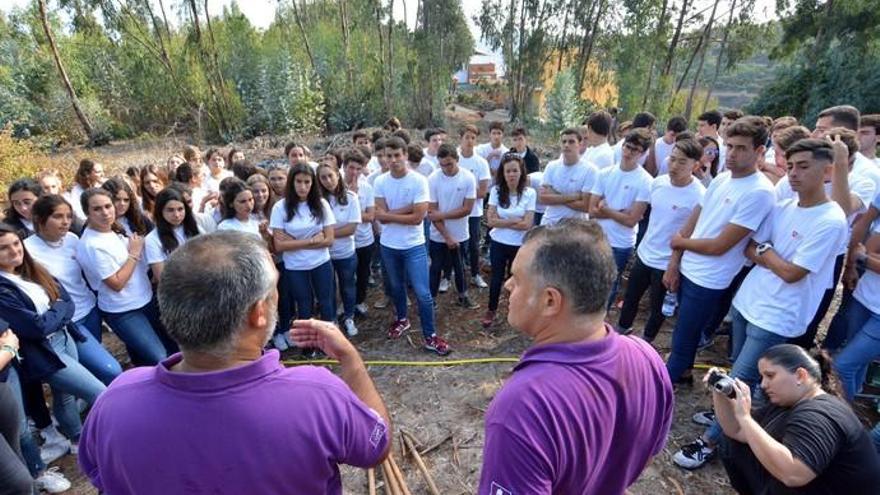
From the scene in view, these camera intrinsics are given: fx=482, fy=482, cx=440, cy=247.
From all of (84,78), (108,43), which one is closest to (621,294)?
(108,43)

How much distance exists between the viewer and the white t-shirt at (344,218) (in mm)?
4605

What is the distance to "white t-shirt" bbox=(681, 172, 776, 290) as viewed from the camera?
10.1 ft

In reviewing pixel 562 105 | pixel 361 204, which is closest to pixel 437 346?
pixel 361 204

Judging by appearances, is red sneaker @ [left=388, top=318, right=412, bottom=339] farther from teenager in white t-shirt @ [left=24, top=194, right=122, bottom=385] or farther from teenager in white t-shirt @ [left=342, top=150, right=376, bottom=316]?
teenager in white t-shirt @ [left=24, top=194, right=122, bottom=385]

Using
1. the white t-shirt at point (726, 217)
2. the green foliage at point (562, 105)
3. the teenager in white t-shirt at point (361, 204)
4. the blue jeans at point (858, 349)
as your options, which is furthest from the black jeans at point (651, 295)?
the green foliage at point (562, 105)

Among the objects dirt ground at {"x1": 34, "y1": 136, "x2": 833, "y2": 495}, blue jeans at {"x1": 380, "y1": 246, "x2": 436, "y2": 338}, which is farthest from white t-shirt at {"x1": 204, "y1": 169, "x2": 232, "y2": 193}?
blue jeans at {"x1": 380, "y1": 246, "x2": 436, "y2": 338}

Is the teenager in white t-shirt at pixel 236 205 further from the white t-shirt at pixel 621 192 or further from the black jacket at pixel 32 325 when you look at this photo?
the white t-shirt at pixel 621 192

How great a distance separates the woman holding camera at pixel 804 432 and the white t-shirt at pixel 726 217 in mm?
1084

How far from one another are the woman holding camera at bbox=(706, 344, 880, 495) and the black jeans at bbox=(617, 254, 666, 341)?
1.75 metres

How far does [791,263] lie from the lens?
2.80 m

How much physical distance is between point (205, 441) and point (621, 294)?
519 cm

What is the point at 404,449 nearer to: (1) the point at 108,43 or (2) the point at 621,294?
(2) the point at 621,294

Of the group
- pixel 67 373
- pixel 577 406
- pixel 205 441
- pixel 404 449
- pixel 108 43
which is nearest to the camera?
pixel 205 441

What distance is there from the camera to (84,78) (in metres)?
18.5
